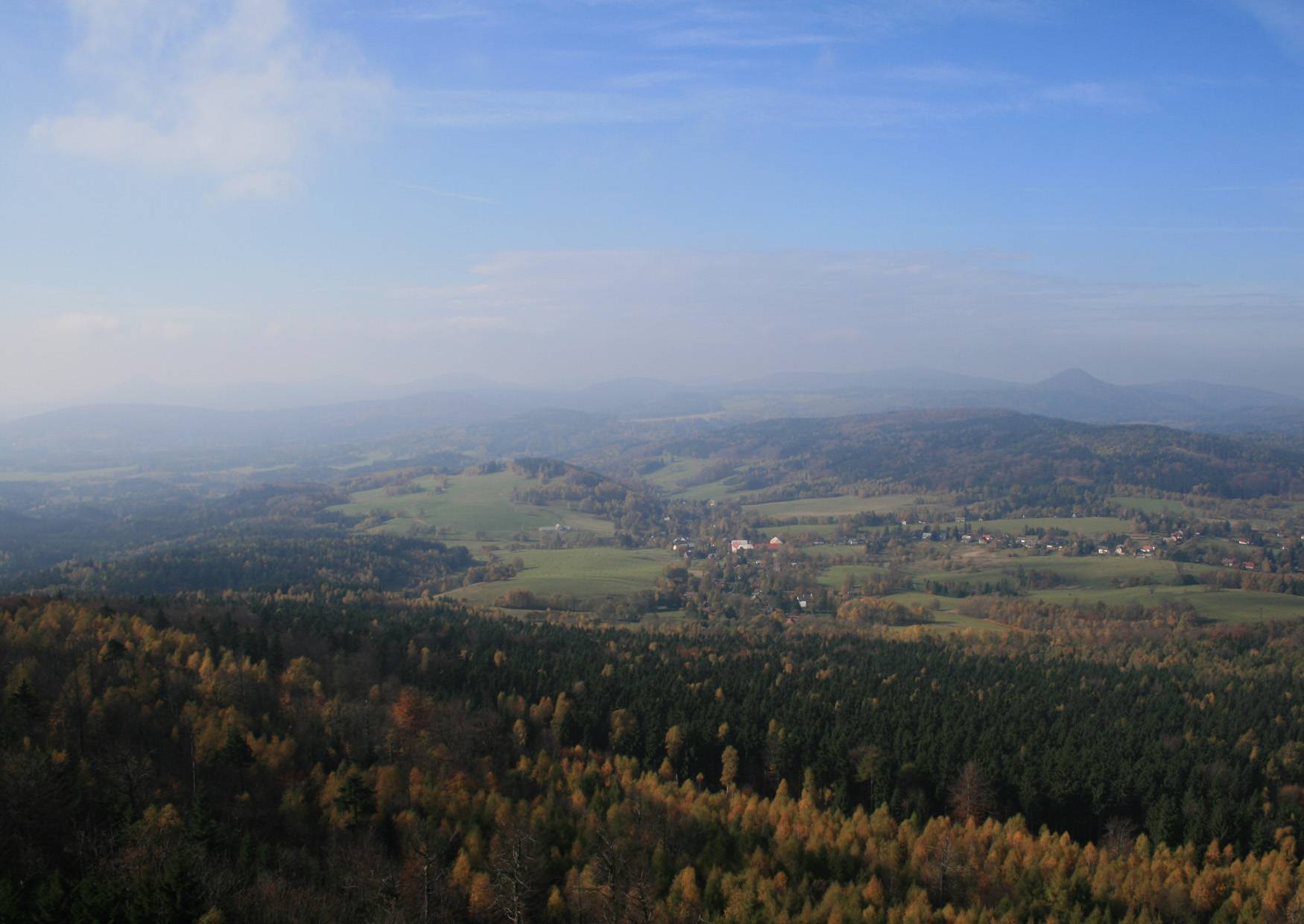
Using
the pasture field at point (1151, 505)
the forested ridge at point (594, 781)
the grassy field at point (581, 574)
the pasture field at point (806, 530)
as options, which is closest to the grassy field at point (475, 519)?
the grassy field at point (581, 574)

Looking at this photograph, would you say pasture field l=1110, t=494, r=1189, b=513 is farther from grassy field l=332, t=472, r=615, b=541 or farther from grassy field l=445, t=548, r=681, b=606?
grassy field l=332, t=472, r=615, b=541

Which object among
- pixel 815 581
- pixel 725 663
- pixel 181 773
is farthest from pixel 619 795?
pixel 815 581

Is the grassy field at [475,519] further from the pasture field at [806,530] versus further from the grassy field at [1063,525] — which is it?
the grassy field at [1063,525]

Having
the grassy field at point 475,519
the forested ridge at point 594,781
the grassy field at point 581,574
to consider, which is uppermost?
the forested ridge at point 594,781

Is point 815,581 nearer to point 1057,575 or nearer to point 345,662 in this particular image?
point 1057,575

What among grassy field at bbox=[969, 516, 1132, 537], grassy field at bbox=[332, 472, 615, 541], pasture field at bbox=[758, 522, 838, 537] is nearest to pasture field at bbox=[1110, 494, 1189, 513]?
grassy field at bbox=[969, 516, 1132, 537]
